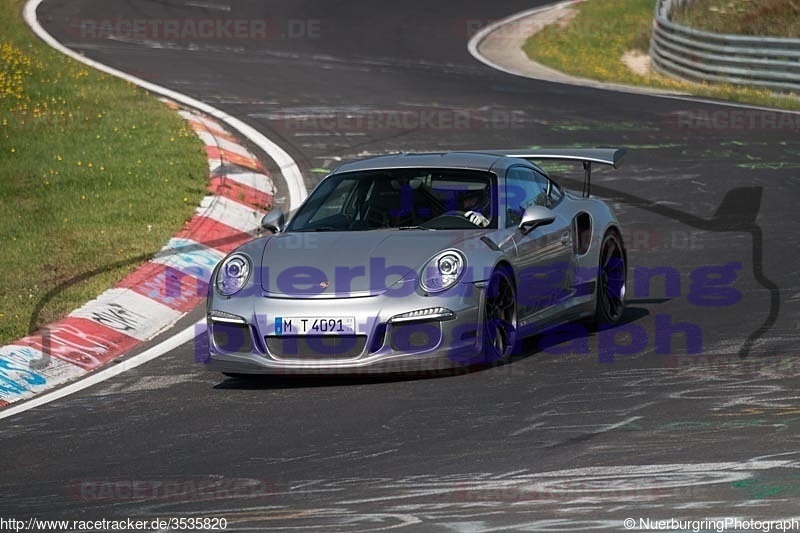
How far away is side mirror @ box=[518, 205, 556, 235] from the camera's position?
358 inches

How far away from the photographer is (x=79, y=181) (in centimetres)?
1477

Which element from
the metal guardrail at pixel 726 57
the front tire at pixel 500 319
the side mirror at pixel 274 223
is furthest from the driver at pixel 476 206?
the metal guardrail at pixel 726 57

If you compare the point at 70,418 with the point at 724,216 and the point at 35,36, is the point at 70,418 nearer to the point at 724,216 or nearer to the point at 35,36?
the point at 724,216

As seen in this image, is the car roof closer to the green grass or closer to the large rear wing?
the large rear wing

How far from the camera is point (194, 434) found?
7.39 m

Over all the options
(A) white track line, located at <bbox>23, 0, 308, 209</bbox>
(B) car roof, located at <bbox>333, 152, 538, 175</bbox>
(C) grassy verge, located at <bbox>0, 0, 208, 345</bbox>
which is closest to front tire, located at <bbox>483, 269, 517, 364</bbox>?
(B) car roof, located at <bbox>333, 152, 538, 175</bbox>

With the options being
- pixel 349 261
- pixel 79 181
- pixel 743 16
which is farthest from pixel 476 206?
pixel 743 16

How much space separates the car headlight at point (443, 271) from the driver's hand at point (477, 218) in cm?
68

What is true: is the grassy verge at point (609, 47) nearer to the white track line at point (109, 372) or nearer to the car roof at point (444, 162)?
the car roof at point (444, 162)

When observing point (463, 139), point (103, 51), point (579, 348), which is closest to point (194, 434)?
point (579, 348)

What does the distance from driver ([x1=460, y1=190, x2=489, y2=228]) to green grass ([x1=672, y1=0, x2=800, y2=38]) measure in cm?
2019

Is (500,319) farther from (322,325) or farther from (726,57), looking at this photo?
(726,57)

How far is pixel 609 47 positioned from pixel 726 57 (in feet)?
25.5

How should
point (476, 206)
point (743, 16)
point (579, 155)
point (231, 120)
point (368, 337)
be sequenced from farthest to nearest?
1. point (743, 16)
2. point (231, 120)
3. point (579, 155)
4. point (476, 206)
5. point (368, 337)
